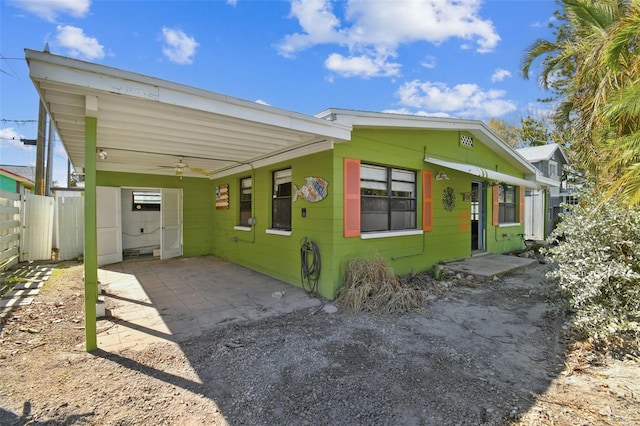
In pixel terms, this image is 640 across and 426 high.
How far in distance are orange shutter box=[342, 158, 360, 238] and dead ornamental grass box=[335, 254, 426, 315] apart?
0.53 metres

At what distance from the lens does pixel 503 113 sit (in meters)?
23.7

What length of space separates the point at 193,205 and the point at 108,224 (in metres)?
2.15

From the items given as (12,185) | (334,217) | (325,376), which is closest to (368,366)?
(325,376)

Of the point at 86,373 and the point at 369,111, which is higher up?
the point at 369,111

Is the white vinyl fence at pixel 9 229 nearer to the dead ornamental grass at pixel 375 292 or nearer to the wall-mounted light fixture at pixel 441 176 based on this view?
the dead ornamental grass at pixel 375 292

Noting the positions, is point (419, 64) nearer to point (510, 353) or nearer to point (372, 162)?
point (372, 162)

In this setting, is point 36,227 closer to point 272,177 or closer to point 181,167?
point 181,167

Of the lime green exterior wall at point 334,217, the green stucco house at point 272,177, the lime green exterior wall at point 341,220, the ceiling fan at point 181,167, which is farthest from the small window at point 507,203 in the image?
the ceiling fan at point 181,167

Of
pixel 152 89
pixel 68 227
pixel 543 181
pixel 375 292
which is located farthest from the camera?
pixel 543 181

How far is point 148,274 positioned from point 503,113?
26683 mm

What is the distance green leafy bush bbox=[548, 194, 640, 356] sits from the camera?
3.00 meters

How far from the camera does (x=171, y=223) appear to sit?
8609 millimetres

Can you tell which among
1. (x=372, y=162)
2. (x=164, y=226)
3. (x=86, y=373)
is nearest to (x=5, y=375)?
(x=86, y=373)

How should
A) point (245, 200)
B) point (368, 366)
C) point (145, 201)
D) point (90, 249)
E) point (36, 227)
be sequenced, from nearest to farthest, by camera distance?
1. point (368, 366)
2. point (90, 249)
3. point (245, 200)
4. point (36, 227)
5. point (145, 201)
